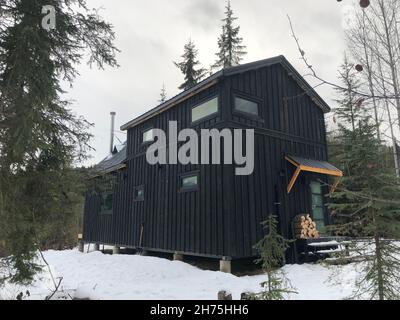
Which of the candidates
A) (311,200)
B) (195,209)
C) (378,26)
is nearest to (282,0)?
(378,26)

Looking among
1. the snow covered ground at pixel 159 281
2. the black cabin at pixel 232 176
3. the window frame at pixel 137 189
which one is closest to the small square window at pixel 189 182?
the black cabin at pixel 232 176

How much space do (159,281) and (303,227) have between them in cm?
468

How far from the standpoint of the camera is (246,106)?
9586mm

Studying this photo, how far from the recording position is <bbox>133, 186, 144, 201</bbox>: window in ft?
40.6

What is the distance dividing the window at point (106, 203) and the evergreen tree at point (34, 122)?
8.54m

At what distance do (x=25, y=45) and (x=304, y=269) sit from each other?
8284 millimetres

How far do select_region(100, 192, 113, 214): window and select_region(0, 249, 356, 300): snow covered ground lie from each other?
14.2 feet

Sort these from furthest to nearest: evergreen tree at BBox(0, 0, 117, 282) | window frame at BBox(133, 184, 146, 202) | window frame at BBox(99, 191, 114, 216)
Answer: window frame at BBox(99, 191, 114, 216)
window frame at BBox(133, 184, 146, 202)
evergreen tree at BBox(0, 0, 117, 282)

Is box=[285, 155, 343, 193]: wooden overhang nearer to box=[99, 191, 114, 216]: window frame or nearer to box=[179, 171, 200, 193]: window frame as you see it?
box=[179, 171, 200, 193]: window frame

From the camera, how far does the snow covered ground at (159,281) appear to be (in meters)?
5.78

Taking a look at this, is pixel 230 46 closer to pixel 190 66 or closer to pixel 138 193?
pixel 190 66

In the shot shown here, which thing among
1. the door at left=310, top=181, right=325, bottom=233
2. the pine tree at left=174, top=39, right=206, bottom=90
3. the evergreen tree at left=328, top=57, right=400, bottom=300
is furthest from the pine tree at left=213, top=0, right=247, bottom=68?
the evergreen tree at left=328, top=57, right=400, bottom=300

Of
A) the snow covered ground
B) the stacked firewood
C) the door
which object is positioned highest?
the door
